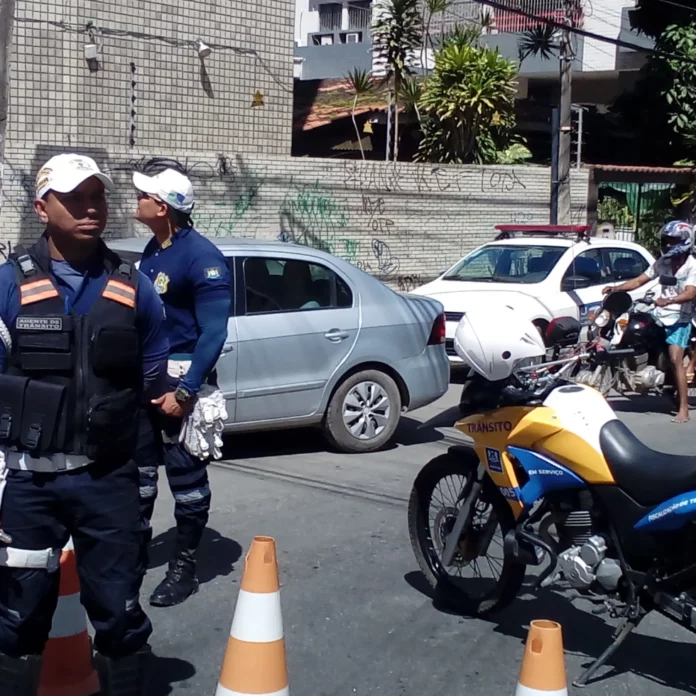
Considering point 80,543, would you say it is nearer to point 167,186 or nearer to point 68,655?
point 68,655

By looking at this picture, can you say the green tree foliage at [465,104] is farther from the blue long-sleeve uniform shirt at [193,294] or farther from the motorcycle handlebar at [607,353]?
the blue long-sleeve uniform shirt at [193,294]

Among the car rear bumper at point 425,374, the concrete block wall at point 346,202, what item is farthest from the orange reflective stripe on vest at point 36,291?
the concrete block wall at point 346,202

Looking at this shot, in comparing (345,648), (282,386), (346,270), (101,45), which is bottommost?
(345,648)

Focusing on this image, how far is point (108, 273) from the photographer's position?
353cm

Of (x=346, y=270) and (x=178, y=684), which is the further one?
(x=346, y=270)

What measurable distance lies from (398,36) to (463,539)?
50.7 ft

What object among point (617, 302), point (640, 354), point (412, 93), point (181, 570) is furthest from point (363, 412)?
point (412, 93)

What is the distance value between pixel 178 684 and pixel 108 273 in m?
1.69

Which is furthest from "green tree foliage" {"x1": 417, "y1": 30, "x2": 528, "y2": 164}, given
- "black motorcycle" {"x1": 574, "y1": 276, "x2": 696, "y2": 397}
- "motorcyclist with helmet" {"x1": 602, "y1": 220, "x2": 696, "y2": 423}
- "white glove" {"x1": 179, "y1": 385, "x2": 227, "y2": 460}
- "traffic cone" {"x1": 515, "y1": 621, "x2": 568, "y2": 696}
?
"traffic cone" {"x1": 515, "y1": 621, "x2": 568, "y2": 696}

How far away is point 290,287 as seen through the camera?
8.05 m

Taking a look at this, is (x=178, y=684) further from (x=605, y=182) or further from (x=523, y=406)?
(x=605, y=182)

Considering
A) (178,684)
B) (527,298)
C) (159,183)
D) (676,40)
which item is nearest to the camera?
(178,684)

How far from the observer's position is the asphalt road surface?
443cm

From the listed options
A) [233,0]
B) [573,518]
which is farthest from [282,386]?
[233,0]
